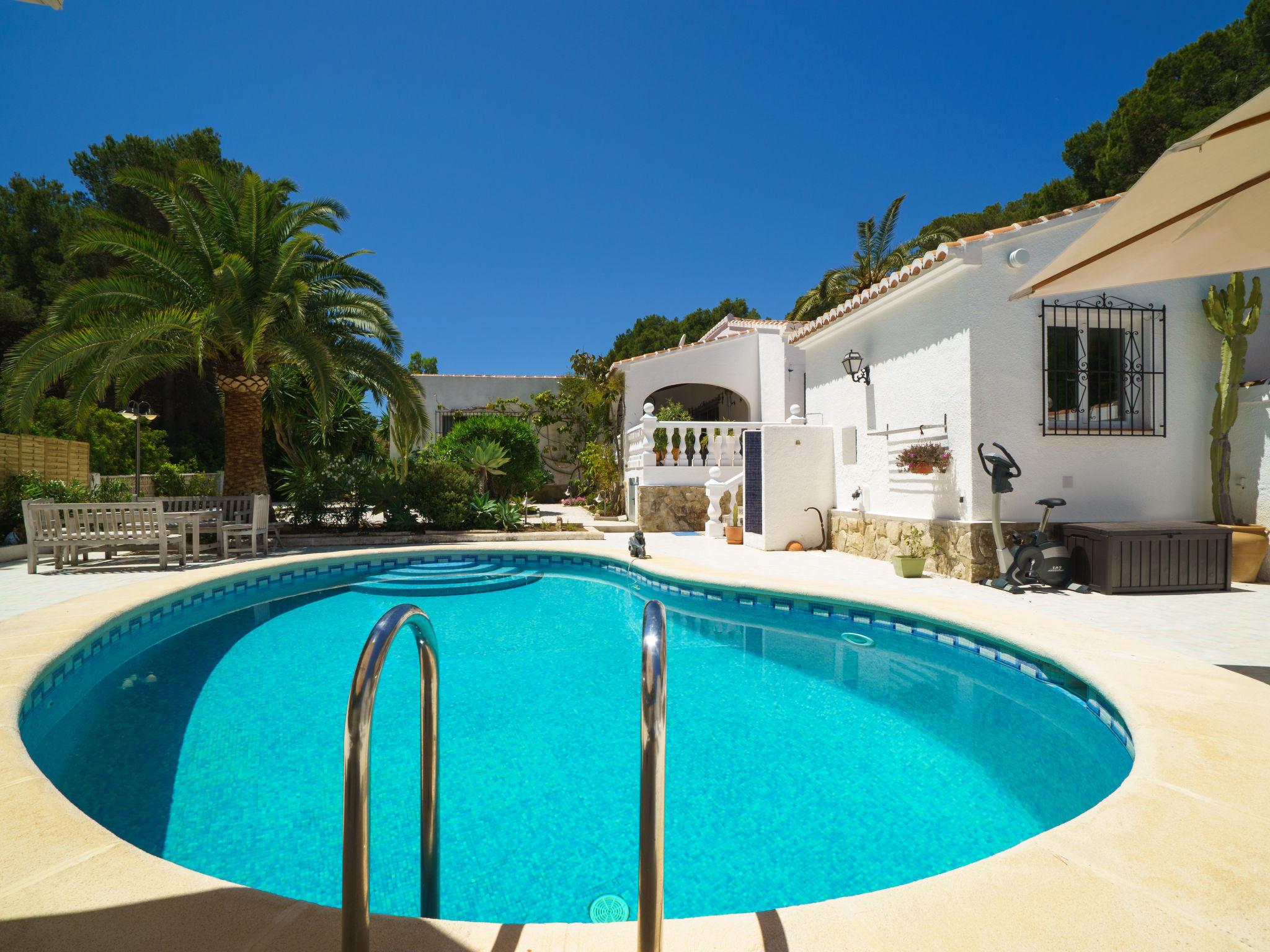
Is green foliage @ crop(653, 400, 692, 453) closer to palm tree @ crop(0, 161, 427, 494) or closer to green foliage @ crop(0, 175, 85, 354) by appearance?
palm tree @ crop(0, 161, 427, 494)

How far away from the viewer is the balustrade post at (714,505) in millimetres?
12398

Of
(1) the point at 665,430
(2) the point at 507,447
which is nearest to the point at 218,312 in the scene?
(2) the point at 507,447

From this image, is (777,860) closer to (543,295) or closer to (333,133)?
(333,133)

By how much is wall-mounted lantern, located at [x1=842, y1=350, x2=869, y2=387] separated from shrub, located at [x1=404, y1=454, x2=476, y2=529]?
783 centimetres

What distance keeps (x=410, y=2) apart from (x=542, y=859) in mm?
13952

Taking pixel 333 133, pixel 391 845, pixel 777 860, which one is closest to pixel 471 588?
pixel 391 845

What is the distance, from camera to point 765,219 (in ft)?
80.3

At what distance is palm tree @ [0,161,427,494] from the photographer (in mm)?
9758

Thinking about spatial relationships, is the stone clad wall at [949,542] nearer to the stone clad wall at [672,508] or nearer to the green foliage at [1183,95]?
the stone clad wall at [672,508]

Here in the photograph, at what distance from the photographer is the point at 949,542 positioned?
8.00 meters

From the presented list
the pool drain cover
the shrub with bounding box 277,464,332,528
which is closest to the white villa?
the pool drain cover

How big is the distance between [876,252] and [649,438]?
544 inches

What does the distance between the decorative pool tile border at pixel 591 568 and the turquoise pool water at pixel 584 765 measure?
0.39 ft

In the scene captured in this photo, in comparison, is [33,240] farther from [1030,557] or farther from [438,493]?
[1030,557]
